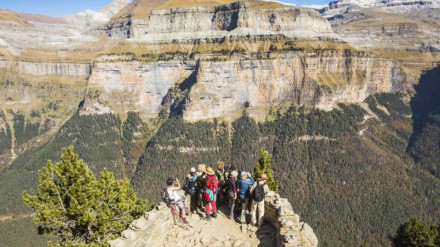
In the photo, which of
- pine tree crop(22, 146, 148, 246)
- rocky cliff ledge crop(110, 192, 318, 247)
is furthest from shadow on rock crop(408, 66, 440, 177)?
pine tree crop(22, 146, 148, 246)

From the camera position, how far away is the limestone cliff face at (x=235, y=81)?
176 meters

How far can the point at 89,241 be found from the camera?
84.7 feet

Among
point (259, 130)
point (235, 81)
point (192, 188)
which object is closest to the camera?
point (192, 188)

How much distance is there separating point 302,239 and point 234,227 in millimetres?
5815

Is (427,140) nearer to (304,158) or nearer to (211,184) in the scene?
(304,158)

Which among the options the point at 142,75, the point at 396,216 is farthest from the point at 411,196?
the point at 142,75

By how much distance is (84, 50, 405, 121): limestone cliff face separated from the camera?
175875 millimetres

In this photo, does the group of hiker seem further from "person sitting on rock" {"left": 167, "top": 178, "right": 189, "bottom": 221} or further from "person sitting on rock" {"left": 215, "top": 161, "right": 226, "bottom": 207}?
"person sitting on rock" {"left": 215, "top": 161, "right": 226, "bottom": 207}

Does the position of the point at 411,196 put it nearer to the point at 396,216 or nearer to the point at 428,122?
the point at 396,216

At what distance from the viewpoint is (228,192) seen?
22.7 m

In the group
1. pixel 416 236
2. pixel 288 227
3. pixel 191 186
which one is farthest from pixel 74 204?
pixel 416 236

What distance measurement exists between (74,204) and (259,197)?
46.4ft

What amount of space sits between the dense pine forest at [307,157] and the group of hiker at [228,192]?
85.1 meters

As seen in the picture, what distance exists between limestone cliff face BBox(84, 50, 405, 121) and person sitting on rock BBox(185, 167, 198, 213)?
148570 mm
